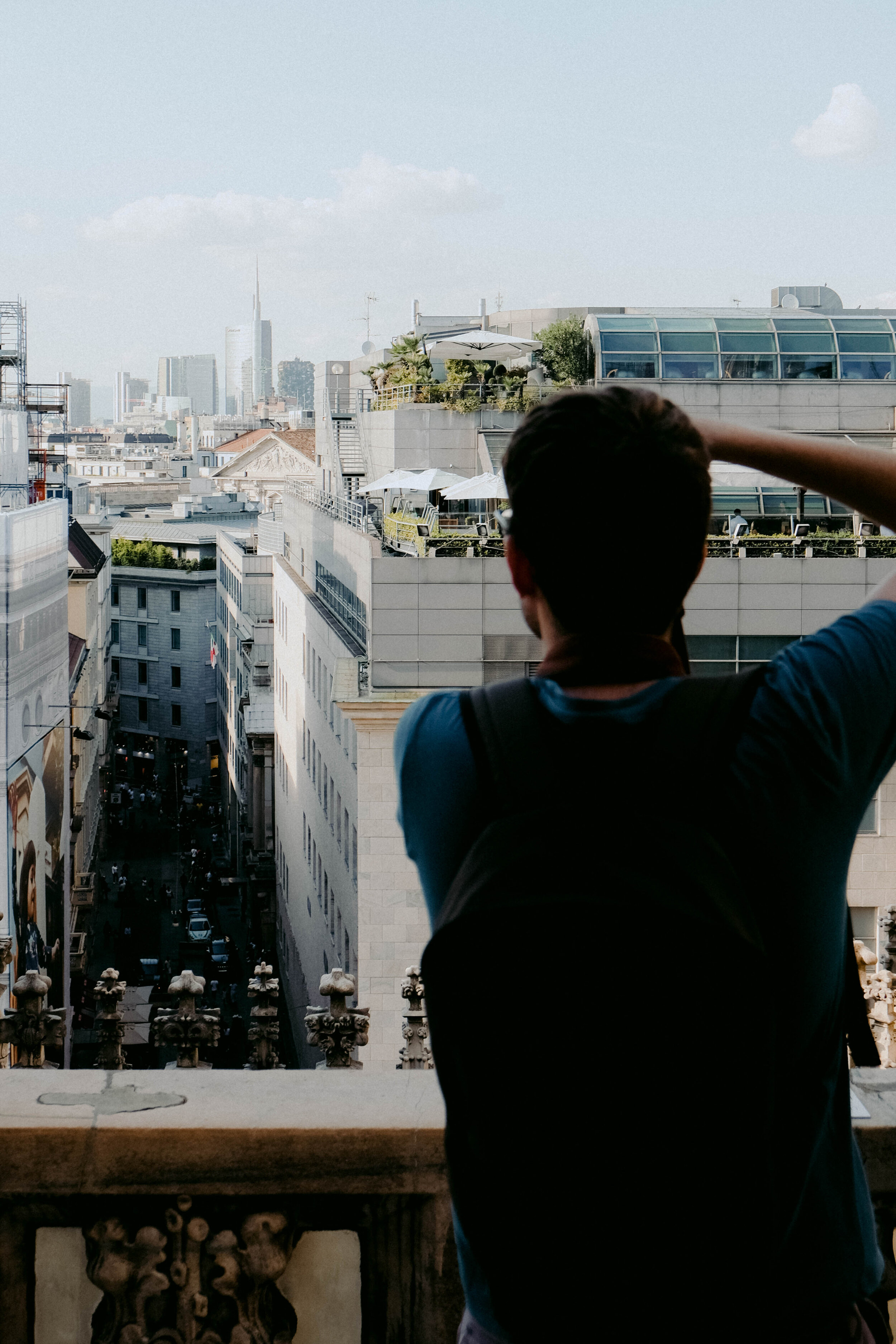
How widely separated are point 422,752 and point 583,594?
311mm

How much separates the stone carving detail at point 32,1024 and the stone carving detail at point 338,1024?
68 cm

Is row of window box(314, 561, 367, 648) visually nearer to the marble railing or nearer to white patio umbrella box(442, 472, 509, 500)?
white patio umbrella box(442, 472, 509, 500)

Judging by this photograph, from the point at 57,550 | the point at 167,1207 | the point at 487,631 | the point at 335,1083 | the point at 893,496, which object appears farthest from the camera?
the point at 57,550

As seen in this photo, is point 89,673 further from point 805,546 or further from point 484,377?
point 805,546

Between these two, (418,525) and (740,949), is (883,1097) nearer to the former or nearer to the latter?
(740,949)

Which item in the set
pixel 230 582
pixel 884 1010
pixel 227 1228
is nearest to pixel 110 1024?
pixel 227 1228

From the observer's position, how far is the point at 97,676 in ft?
254

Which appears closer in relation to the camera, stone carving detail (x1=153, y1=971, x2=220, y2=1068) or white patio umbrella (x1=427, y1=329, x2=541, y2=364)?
stone carving detail (x1=153, y1=971, x2=220, y2=1068)

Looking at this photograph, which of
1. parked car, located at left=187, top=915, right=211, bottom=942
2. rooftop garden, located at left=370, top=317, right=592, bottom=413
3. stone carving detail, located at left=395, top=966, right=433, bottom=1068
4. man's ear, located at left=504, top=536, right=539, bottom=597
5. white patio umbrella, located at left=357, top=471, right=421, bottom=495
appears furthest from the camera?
parked car, located at left=187, top=915, right=211, bottom=942

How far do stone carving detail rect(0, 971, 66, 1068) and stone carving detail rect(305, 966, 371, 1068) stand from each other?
2.24 feet

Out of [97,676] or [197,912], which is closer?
[197,912]

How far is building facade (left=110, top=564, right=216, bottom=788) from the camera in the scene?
326ft

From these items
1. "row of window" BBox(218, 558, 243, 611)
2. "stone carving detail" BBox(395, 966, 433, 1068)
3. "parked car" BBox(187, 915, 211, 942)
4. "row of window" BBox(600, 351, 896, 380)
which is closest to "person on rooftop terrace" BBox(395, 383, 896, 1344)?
"stone carving detail" BBox(395, 966, 433, 1068)

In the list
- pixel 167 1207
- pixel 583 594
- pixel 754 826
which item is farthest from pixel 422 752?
pixel 167 1207
